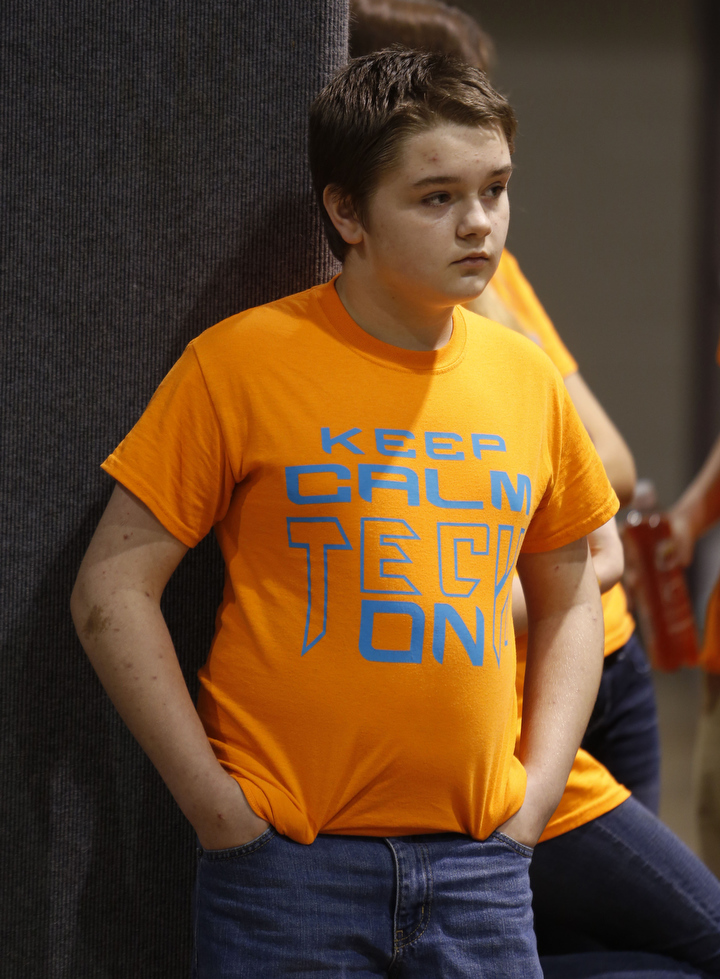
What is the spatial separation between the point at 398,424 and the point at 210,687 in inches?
13.3

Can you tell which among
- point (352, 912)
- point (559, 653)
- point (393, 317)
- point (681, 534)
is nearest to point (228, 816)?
point (352, 912)

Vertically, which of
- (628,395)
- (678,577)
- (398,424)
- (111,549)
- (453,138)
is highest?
(453,138)

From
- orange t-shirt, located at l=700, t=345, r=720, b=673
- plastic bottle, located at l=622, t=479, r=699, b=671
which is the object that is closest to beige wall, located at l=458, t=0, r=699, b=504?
plastic bottle, located at l=622, t=479, r=699, b=671

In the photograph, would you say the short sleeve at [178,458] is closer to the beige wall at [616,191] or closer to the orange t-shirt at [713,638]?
the orange t-shirt at [713,638]

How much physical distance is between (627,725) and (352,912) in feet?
2.56

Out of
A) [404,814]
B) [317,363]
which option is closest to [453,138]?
[317,363]

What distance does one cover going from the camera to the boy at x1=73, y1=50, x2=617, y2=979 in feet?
3.05

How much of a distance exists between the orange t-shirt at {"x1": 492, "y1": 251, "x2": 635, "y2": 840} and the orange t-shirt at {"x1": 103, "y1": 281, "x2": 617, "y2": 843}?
0.24 meters

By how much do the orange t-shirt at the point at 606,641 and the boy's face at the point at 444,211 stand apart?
1.45 feet

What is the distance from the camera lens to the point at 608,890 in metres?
1.23

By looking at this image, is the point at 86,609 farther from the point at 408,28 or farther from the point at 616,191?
the point at 616,191

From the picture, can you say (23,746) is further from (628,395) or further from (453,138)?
(628,395)

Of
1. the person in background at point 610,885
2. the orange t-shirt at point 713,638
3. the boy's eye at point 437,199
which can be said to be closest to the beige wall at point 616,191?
the orange t-shirt at point 713,638

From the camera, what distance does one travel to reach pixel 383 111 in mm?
938
